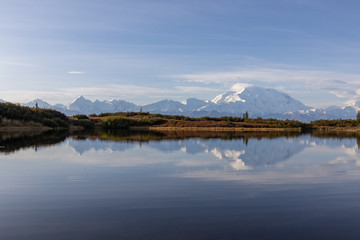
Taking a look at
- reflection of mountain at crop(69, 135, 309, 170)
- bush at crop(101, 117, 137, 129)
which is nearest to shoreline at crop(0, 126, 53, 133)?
bush at crop(101, 117, 137, 129)

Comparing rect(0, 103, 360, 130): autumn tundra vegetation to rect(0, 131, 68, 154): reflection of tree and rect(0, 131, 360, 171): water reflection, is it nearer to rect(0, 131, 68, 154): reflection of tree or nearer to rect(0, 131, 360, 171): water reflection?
rect(0, 131, 68, 154): reflection of tree

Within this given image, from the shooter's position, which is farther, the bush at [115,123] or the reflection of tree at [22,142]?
the bush at [115,123]

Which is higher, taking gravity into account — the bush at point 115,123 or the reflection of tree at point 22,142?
the bush at point 115,123

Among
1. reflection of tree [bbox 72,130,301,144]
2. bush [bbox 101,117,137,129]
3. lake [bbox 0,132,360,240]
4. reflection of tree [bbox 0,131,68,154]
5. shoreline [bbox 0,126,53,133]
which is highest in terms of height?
bush [bbox 101,117,137,129]

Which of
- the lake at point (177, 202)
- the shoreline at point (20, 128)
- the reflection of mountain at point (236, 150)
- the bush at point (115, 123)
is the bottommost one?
the lake at point (177, 202)

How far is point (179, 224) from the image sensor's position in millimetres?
9680

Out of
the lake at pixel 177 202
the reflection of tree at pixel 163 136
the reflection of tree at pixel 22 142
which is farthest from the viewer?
the reflection of tree at pixel 163 136

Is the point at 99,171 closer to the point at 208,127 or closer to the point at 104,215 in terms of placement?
the point at 104,215

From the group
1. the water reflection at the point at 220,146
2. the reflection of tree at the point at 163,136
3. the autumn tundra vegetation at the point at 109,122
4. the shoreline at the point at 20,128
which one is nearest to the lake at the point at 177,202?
the water reflection at the point at 220,146

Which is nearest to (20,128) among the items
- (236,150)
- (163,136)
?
(163,136)

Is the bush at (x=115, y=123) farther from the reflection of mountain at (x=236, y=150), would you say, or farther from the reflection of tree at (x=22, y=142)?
the reflection of mountain at (x=236, y=150)

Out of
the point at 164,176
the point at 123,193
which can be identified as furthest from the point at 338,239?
the point at 164,176

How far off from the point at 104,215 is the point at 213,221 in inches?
141

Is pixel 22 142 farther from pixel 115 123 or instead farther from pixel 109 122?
pixel 115 123
